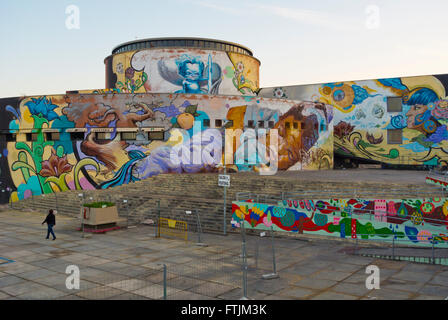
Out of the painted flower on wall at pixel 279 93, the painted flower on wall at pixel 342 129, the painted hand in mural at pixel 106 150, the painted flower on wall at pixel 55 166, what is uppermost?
the painted flower on wall at pixel 279 93

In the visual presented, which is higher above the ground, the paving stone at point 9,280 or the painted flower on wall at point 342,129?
the painted flower on wall at point 342,129

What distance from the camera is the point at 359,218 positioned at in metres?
19.4

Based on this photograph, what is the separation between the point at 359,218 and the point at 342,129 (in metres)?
30.4

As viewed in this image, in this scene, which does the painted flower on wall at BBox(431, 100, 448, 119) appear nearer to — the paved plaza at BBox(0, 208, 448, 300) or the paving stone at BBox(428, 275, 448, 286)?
the paved plaza at BBox(0, 208, 448, 300)

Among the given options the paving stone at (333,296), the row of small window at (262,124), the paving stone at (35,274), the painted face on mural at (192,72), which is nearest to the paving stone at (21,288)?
the paving stone at (35,274)

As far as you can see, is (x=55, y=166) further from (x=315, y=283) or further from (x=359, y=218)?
(x=315, y=283)

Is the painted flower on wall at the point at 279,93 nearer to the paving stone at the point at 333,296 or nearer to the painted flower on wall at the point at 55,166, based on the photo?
the painted flower on wall at the point at 55,166

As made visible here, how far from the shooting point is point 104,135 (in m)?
Answer: 35.5

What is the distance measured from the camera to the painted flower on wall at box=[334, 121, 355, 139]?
47312mm

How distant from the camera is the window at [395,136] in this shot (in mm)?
44750

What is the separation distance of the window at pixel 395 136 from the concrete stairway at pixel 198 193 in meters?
22.7
